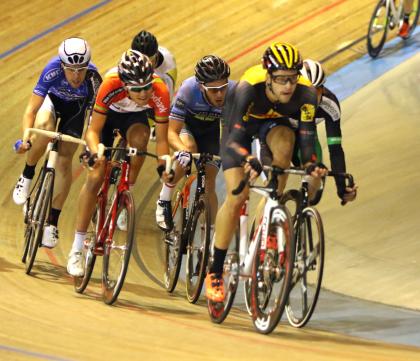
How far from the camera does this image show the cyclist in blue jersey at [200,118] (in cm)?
719

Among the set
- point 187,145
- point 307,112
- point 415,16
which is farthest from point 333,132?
point 415,16

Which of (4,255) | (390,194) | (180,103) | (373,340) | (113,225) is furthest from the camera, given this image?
(390,194)

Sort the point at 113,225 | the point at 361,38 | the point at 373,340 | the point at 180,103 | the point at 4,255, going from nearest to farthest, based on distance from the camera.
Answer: the point at 373,340
the point at 113,225
the point at 180,103
the point at 4,255
the point at 361,38

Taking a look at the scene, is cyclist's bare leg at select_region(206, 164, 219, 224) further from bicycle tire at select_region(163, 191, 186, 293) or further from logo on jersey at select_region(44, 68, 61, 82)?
logo on jersey at select_region(44, 68, 61, 82)

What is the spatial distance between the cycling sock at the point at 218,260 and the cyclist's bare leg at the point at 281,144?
46cm

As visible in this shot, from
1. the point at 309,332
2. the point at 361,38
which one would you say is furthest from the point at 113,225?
the point at 361,38

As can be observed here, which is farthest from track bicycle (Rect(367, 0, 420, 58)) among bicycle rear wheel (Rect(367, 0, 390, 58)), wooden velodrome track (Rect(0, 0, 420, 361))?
wooden velodrome track (Rect(0, 0, 420, 361))

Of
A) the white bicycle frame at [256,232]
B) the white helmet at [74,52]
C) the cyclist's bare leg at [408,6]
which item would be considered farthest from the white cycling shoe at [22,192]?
the cyclist's bare leg at [408,6]

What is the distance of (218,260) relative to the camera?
6562mm

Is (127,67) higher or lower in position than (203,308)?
higher

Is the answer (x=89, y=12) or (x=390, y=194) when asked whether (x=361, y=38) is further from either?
(x=390, y=194)

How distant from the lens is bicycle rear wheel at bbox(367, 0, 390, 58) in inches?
477

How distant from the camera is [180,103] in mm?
7543

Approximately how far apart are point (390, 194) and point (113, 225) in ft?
8.90
